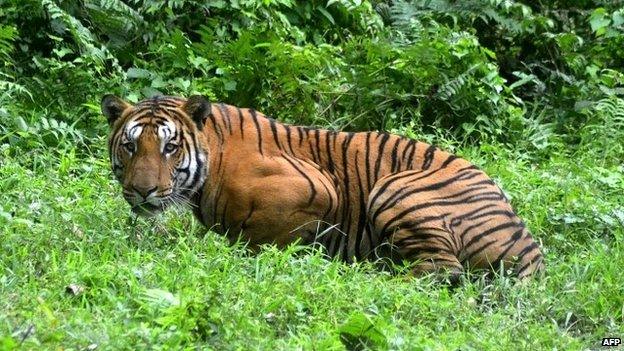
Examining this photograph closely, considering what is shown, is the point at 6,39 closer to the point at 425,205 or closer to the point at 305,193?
the point at 305,193

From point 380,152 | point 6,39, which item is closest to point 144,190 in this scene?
point 380,152

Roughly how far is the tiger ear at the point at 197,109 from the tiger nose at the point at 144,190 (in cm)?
55

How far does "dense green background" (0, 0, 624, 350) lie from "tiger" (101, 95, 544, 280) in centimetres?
25

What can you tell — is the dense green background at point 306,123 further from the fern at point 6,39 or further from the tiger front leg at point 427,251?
the tiger front leg at point 427,251

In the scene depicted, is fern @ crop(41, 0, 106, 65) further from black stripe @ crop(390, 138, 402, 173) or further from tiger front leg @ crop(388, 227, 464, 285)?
tiger front leg @ crop(388, 227, 464, 285)

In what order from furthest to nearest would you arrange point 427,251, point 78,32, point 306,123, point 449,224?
point 306,123
point 78,32
point 449,224
point 427,251

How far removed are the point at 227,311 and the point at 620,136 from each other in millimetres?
5341

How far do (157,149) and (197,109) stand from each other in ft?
1.22

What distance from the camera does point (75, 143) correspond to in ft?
27.6

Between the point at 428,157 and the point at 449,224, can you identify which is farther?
the point at 428,157

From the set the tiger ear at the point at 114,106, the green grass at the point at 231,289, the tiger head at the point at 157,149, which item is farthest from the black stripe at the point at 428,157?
the tiger ear at the point at 114,106

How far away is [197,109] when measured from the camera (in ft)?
22.9

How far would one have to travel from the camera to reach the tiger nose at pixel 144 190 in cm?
666

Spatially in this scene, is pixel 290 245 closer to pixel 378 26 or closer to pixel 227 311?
pixel 227 311
